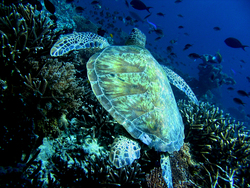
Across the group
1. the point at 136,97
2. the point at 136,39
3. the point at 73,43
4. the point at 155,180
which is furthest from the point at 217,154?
the point at 73,43

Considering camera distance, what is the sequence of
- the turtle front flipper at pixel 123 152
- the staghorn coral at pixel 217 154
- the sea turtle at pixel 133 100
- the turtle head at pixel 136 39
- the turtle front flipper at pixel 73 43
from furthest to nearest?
1. the turtle head at pixel 136 39
2. the staghorn coral at pixel 217 154
3. the turtle front flipper at pixel 73 43
4. the sea turtle at pixel 133 100
5. the turtle front flipper at pixel 123 152

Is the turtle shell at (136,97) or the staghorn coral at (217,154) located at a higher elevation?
the turtle shell at (136,97)

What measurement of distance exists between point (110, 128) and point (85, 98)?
0.88 m

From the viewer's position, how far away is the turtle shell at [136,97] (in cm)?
216

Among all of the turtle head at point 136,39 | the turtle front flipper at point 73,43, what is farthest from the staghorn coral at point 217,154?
the turtle front flipper at point 73,43

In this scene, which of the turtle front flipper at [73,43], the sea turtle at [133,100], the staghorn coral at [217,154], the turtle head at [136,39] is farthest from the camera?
the turtle head at [136,39]

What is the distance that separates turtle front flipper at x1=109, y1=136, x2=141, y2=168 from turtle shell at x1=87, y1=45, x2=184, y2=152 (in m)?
0.18

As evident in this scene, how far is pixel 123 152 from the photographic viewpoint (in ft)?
6.25

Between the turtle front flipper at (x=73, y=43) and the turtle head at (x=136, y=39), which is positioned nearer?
the turtle front flipper at (x=73, y=43)

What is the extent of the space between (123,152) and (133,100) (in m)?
0.87

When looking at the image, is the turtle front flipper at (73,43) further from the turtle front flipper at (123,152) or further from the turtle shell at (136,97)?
the turtle front flipper at (123,152)

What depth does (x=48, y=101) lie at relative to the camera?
198 centimetres

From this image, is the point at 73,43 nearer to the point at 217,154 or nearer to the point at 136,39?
the point at 136,39

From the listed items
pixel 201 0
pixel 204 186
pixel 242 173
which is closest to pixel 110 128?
pixel 204 186
